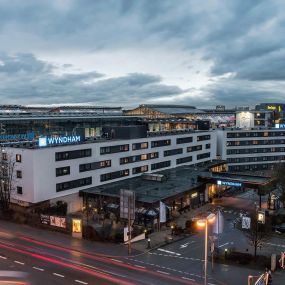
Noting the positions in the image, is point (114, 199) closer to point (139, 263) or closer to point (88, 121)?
point (139, 263)

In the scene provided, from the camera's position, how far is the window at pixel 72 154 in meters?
81.7

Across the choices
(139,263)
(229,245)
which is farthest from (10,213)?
(229,245)

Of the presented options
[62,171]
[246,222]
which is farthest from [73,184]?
[246,222]

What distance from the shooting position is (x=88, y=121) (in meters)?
190

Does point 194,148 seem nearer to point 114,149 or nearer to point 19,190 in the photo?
point 114,149

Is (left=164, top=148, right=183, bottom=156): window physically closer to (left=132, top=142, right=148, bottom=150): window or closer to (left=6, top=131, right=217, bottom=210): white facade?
(left=6, top=131, right=217, bottom=210): white facade

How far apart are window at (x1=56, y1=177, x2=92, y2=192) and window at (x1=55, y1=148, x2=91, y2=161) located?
17.0ft

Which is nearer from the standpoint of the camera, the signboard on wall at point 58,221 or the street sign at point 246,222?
the street sign at point 246,222

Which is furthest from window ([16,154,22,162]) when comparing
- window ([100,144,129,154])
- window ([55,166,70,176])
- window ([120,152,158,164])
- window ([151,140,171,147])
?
window ([151,140,171,147])

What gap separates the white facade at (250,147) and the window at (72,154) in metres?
72.3

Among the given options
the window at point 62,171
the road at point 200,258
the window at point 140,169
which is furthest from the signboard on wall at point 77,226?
the window at point 140,169

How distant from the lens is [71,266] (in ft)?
167

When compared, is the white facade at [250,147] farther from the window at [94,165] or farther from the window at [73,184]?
the window at [73,184]

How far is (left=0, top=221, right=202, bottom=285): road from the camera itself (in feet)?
152
